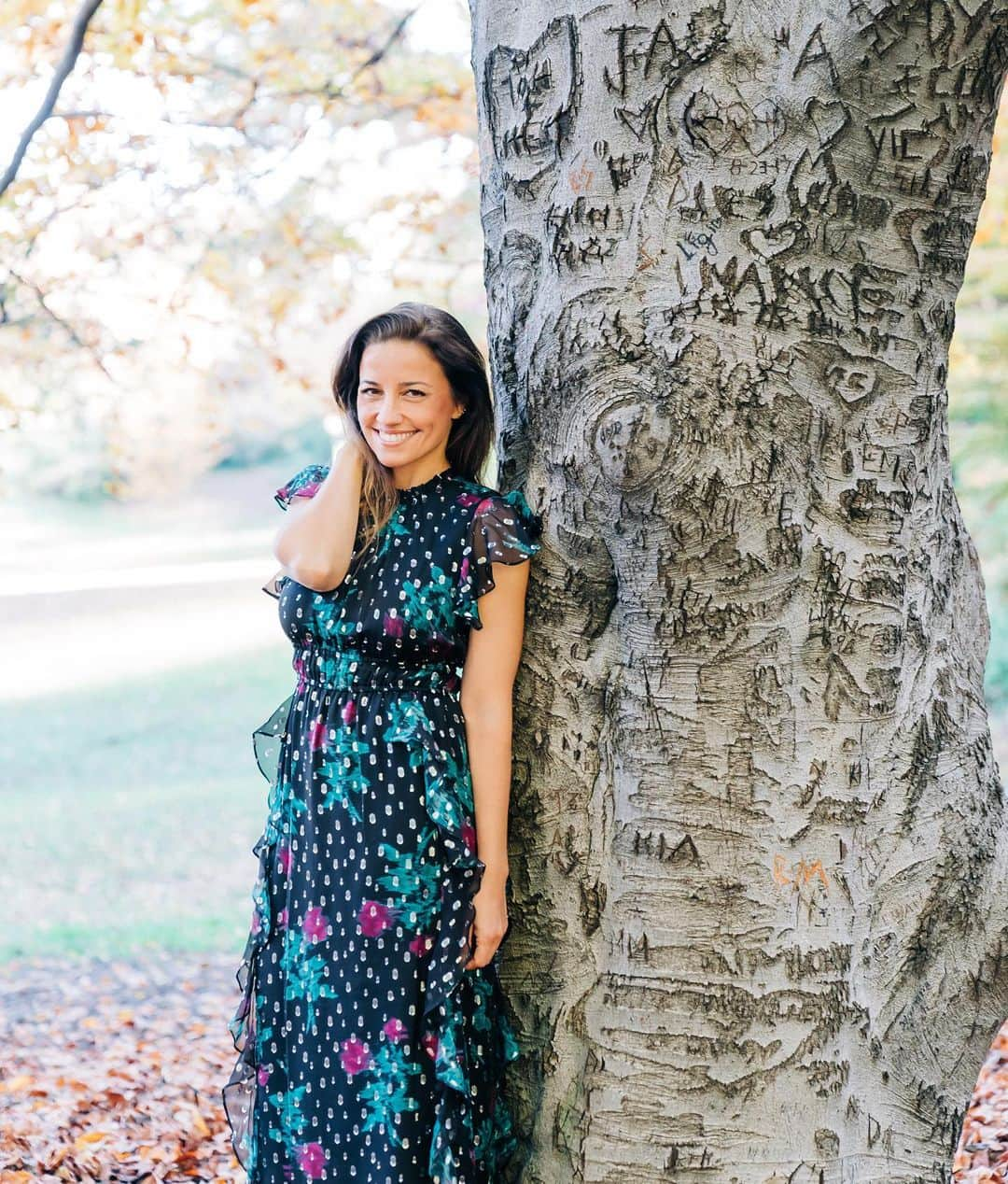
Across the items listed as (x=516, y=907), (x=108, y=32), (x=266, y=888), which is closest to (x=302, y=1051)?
(x=266, y=888)

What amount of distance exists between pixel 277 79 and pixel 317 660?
533cm

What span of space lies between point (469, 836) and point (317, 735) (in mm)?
355

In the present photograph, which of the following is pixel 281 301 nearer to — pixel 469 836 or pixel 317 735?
pixel 317 735

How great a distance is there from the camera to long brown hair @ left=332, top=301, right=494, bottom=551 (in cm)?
253

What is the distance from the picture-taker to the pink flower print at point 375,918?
2418mm

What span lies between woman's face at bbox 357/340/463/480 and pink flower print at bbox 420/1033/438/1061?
111 centimetres

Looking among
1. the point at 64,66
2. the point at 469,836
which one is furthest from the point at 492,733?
the point at 64,66

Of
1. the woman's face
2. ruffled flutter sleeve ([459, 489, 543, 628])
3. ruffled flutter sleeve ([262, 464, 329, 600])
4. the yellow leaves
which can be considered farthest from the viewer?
the yellow leaves

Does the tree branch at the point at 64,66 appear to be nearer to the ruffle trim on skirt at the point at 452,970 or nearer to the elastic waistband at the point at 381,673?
the elastic waistband at the point at 381,673

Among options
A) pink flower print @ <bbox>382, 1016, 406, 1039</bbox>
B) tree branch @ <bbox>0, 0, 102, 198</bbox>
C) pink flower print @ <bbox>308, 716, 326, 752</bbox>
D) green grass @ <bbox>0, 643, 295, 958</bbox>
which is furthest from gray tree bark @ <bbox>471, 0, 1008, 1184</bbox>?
green grass @ <bbox>0, 643, 295, 958</bbox>

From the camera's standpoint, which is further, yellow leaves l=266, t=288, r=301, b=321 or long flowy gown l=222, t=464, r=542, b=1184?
yellow leaves l=266, t=288, r=301, b=321

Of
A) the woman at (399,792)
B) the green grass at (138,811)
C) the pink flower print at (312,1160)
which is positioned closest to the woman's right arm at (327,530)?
the woman at (399,792)

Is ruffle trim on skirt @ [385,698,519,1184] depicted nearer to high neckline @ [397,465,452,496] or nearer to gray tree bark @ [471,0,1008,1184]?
gray tree bark @ [471,0,1008,1184]

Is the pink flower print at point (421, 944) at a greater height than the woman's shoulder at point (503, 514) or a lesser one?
lesser
